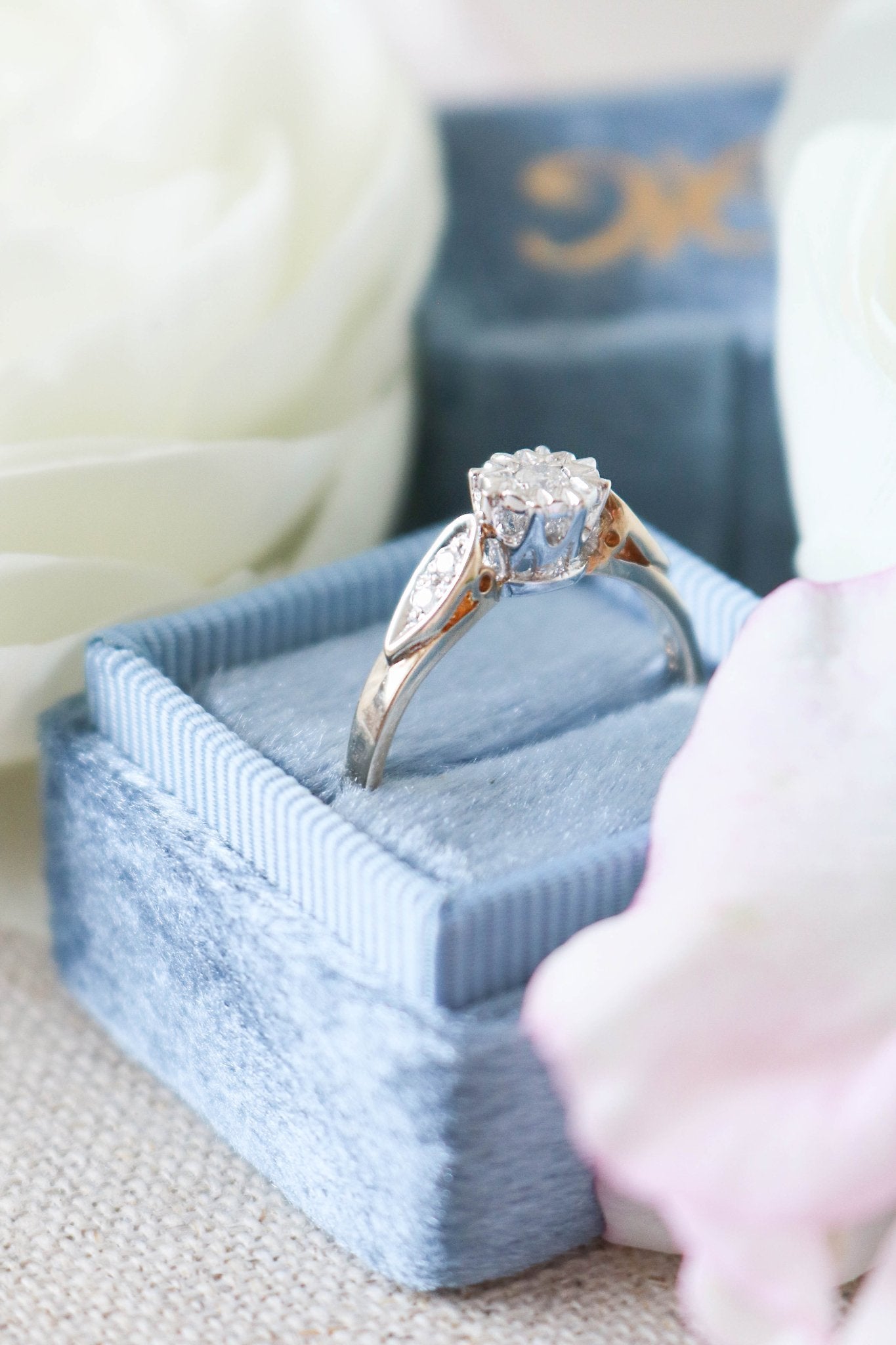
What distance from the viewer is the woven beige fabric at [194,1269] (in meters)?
0.44

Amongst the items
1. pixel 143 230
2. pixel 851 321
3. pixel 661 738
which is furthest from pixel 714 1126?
pixel 143 230

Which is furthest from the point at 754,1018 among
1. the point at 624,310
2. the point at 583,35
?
the point at 583,35

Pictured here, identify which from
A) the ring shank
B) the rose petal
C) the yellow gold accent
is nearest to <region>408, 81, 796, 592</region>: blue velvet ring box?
the yellow gold accent

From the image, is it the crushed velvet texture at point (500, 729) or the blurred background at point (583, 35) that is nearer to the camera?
the crushed velvet texture at point (500, 729)

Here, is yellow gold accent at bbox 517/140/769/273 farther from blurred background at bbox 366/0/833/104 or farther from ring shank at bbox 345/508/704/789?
ring shank at bbox 345/508/704/789

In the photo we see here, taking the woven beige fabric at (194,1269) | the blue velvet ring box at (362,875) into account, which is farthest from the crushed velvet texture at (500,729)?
the woven beige fabric at (194,1269)

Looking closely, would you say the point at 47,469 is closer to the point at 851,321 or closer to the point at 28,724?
the point at 28,724

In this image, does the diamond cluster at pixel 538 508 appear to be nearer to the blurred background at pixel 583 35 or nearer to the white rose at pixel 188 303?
the white rose at pixel 188 303

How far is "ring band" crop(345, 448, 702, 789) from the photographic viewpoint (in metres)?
0.48

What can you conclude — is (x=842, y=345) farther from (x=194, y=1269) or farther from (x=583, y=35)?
(x=583, y=35)

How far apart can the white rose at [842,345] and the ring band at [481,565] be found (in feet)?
0.28

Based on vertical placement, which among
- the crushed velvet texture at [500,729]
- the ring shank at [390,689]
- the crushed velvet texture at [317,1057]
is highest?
the ring shank at [390,689]

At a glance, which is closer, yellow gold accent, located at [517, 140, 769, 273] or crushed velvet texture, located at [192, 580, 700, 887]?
crushed velvet texture, located at [192, 580, 700, 887]

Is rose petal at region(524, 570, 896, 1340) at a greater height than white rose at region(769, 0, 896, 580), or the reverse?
white rose at region(769, 0, 896, 580)
